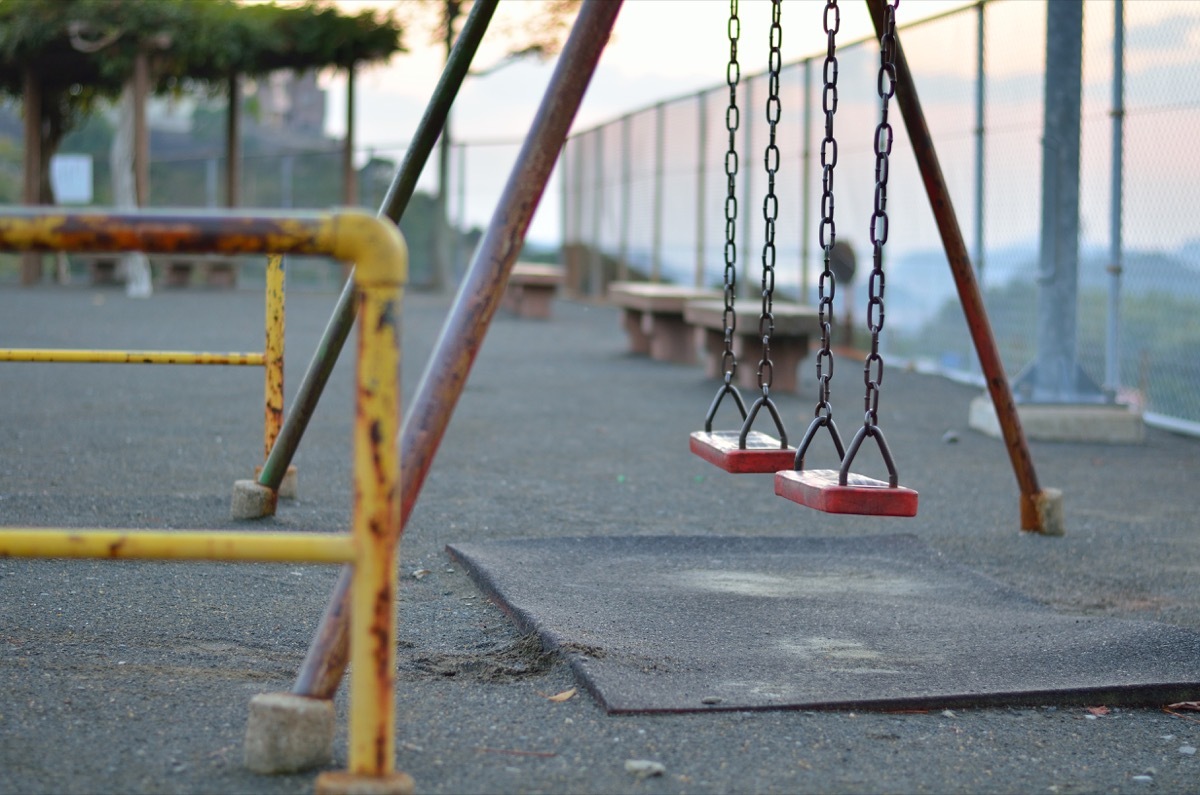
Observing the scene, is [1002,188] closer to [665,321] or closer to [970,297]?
[665,321]

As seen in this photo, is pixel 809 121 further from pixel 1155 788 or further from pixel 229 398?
pixel 1155 788

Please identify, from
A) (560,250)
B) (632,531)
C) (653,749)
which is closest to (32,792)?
(653,749)

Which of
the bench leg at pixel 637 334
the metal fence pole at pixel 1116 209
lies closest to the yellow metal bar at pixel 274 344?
the metal fence pole at pixel 1116 209

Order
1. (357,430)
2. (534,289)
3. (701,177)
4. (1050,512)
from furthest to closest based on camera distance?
(534,289) < (701,177) < (1050,512) < (357,430)

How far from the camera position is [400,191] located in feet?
15.1

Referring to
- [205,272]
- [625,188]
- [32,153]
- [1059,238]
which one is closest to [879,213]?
[1059,238]

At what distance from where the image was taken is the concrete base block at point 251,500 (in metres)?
5.13

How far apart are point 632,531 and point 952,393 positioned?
6.41 m

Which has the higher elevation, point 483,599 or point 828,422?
point 828,422

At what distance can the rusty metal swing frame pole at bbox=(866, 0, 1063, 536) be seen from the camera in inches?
187

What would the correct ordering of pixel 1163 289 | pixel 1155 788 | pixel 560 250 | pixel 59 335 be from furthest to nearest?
pixel 560 250
pixel 59 335
pixel 1163 289
pixel 1155 788

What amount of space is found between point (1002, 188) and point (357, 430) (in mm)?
9547

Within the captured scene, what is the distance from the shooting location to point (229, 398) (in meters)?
9.35

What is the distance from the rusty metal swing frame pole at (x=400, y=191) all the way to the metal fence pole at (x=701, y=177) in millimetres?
12942
